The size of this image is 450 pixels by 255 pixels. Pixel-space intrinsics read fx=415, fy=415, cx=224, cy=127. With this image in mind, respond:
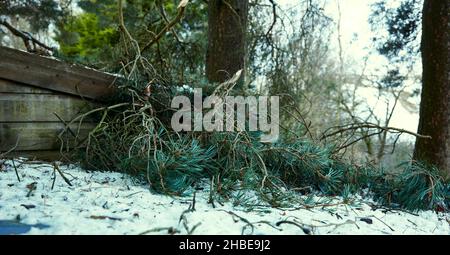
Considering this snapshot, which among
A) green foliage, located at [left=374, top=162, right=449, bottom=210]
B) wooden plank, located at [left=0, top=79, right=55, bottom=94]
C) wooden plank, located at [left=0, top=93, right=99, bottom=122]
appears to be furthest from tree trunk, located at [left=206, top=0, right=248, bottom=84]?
green foliage, located at [left=374, top=162, right=449, bottom=210]

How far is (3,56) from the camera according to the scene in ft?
8.52

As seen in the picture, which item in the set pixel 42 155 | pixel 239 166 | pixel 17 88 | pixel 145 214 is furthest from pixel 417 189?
pixel 17 88

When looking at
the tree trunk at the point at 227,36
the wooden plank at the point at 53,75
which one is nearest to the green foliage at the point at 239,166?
the wooden plank at the point at 53,75

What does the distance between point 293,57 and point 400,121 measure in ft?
23.0

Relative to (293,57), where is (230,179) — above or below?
below

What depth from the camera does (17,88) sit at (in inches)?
104

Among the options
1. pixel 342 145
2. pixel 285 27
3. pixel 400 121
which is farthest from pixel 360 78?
pixel 342 145

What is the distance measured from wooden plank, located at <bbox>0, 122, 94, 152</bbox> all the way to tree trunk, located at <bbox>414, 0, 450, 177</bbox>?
222cm

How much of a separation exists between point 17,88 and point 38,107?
17cm

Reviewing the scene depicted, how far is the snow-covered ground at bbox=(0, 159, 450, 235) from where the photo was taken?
137 centimetres

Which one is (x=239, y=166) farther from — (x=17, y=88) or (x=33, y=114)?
(x=17, y=88)

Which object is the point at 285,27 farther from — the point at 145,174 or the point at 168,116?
the point at 145,174

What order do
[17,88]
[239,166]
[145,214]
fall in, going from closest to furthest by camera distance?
[145,214], [239,166], [17,88]

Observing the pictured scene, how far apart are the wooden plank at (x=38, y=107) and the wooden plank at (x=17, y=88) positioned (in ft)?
0.06
